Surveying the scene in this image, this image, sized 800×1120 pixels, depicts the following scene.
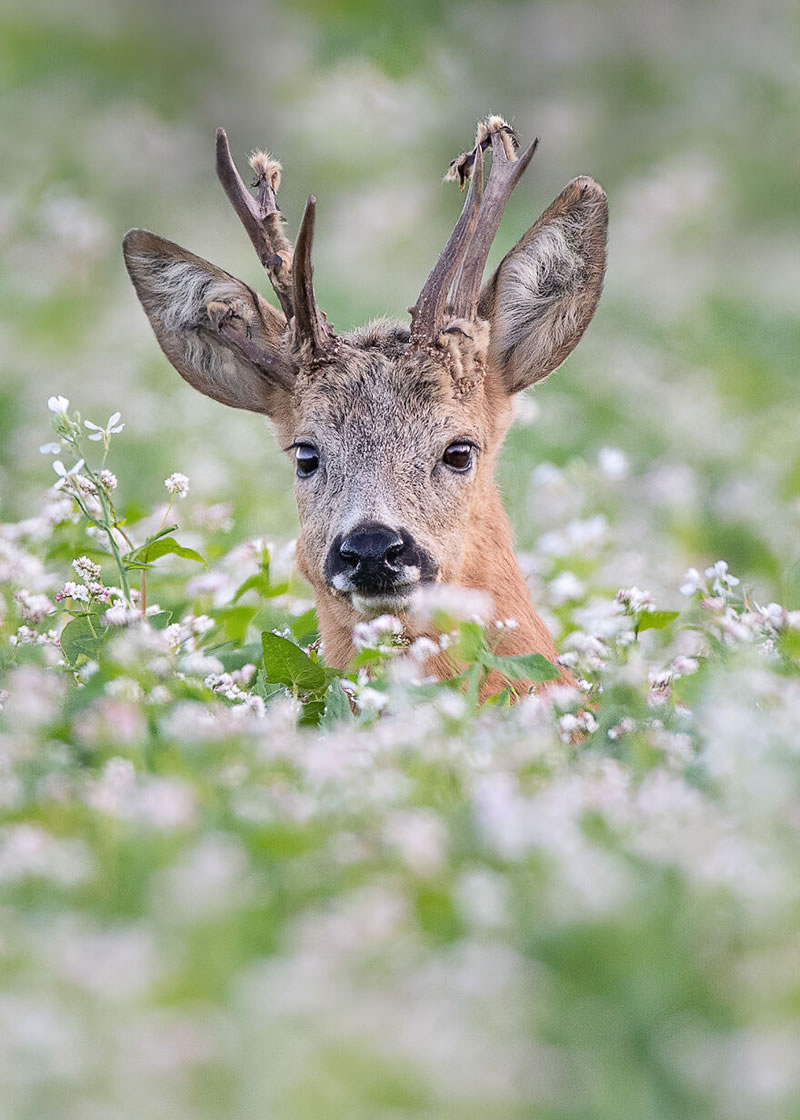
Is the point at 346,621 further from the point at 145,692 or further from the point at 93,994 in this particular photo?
the point at 93,994

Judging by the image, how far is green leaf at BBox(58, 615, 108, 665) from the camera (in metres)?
5.03

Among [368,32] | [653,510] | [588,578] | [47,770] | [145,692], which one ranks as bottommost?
[47,770]

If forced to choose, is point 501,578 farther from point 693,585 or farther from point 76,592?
point 76,592

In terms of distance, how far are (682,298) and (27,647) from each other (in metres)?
10.6

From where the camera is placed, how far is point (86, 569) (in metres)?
5.20

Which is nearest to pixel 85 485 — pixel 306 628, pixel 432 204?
pixel 306 628

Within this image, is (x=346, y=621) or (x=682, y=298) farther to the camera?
(x=682, y=298)

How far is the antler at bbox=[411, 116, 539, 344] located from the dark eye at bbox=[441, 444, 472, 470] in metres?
0.43

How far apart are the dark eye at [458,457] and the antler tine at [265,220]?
814 mm

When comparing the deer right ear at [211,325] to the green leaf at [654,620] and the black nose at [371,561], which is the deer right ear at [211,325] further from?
the green leaf at [654,620]

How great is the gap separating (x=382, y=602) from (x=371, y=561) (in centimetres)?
17

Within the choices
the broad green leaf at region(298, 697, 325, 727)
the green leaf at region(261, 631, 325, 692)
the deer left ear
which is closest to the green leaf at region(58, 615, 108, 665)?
the green leaf at region(261, 631, 325, 692)

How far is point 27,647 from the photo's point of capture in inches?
201

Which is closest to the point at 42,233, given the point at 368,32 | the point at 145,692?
the point at 368,32
